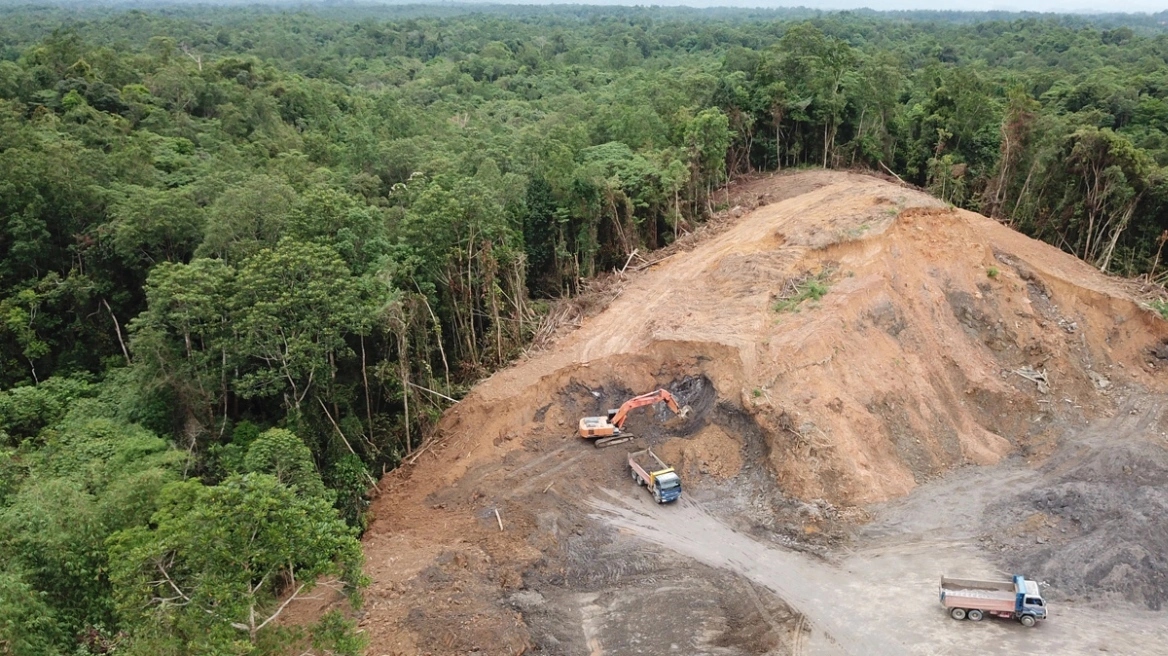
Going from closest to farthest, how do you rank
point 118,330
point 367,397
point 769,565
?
1. point 769,565
2. point 367,397
3. point 118,330

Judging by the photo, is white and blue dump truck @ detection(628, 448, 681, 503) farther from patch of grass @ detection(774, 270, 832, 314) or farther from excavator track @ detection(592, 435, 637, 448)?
patch of grass @ detection(774, 270, 832, 314)

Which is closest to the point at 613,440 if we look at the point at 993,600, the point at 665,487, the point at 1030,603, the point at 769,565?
the point at 665,487

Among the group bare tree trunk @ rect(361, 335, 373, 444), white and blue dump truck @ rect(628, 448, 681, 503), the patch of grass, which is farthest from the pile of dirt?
bare tree trunk @ rect(361, 335, 373, 444)

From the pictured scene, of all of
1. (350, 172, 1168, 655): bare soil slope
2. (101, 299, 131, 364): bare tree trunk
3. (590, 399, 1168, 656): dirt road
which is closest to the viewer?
(590, 399, 1168, 656): dirt road

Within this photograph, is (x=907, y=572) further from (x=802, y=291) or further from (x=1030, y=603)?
(x=802, y=291)

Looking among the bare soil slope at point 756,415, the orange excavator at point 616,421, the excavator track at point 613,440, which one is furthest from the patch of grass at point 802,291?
the excavator track at point 613,440

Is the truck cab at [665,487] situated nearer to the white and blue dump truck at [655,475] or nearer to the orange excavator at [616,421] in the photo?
the white and blue dump truck at [655,475]
